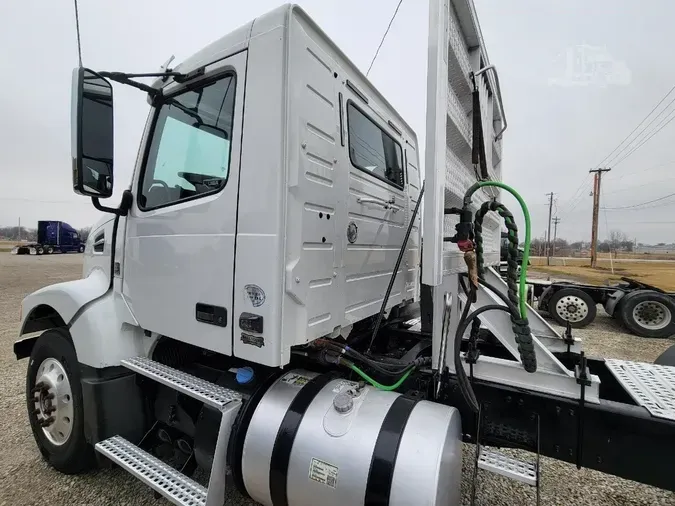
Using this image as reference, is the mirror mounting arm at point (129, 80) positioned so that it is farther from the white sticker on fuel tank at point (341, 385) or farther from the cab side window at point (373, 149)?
the white sticker on fuel tank at point (341, 385)

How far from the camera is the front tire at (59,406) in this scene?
243cm

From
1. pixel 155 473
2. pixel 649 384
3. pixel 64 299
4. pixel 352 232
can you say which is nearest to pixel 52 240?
pixel 64 299

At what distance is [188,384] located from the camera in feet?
6.60

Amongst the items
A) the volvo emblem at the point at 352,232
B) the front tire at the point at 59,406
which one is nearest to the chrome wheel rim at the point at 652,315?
the volvo emblem at the point at 352,232

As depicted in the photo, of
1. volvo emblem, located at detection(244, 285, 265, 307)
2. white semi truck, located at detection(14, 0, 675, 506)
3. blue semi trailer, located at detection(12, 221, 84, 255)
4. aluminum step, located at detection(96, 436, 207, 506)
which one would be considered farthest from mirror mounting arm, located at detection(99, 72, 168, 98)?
blue semi trailer, located at detection(12, 221, 84, 255)

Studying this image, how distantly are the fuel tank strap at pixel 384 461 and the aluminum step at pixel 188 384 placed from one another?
2.45 feet

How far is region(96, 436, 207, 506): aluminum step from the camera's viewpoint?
1761mm

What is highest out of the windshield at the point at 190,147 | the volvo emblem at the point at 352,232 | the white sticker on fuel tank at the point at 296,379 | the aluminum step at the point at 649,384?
the windshield at the point at 190,147

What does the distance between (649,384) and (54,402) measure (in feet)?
11.6

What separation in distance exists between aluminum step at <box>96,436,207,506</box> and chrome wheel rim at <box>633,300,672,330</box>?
8.48 meters

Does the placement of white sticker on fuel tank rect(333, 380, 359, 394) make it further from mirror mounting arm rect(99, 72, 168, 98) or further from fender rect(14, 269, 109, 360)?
mirror mounting arm rect(99, 72, 168, 98)

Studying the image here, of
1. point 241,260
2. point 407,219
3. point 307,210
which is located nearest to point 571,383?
point 307,210

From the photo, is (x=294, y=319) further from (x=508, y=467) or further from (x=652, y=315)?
(x=652, y=315)

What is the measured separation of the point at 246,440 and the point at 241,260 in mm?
853
